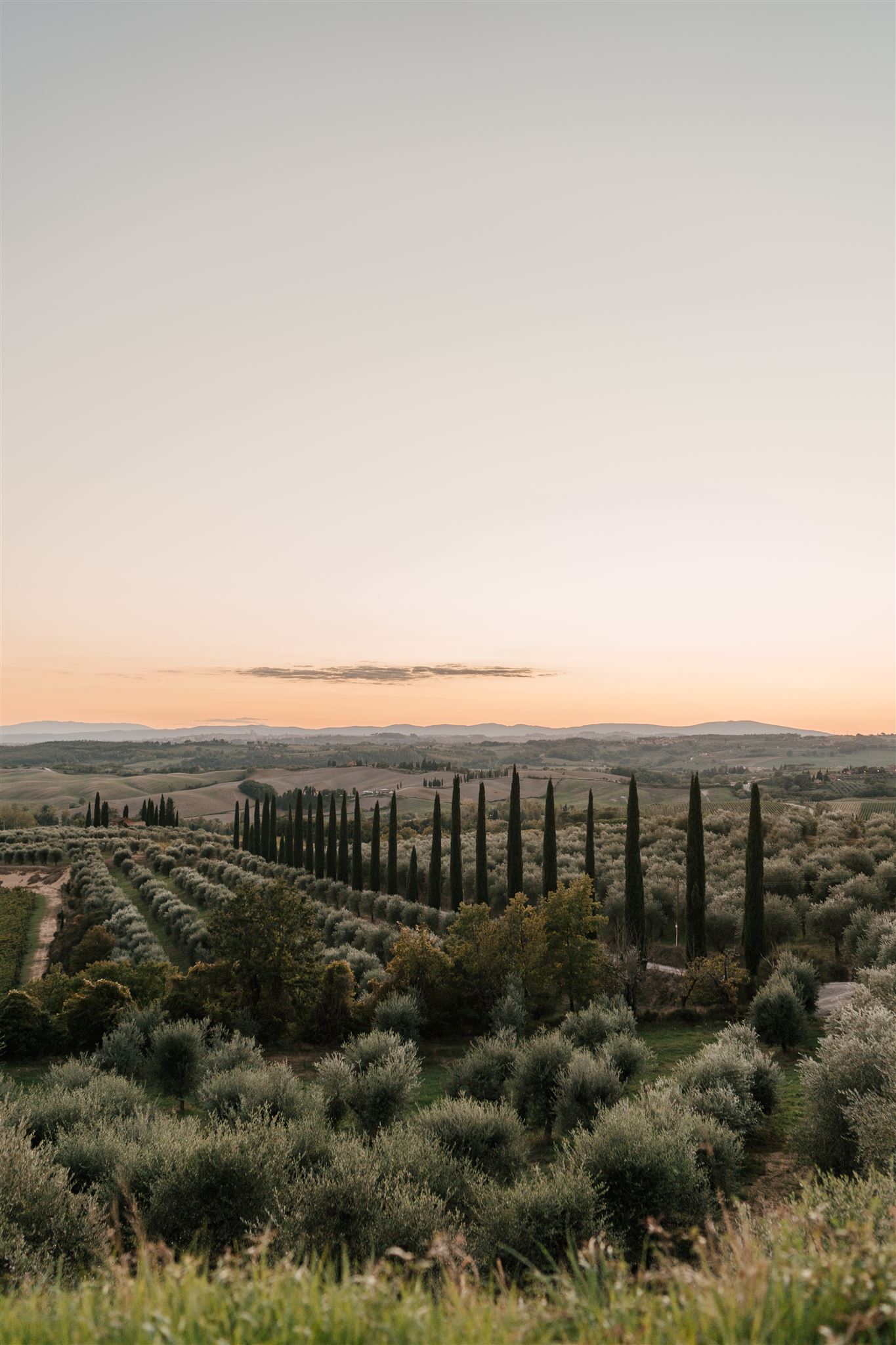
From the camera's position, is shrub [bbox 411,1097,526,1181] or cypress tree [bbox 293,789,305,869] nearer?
shrub [bbox 411,1097,526,1181]

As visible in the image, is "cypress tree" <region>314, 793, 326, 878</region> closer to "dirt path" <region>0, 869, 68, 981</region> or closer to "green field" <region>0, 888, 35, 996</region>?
"dirt path" <region>0, 869, 68, 981</region>

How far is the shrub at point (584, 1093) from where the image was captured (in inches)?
672

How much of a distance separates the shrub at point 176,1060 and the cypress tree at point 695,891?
2370 centimetres

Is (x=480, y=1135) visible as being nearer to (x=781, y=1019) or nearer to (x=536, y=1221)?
(x=536, y=1221)

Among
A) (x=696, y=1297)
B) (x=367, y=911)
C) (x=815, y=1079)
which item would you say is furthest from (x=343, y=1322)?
(x=367, y=911)

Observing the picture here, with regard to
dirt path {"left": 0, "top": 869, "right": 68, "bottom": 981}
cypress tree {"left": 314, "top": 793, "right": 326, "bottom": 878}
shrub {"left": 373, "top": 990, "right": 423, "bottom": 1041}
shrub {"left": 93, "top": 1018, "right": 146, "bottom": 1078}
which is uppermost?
shrub {"left": 93, "top": 1018, "right": 146, "bottom": 1078}

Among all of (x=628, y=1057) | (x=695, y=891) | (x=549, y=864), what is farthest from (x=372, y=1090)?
(x=549, y=864)

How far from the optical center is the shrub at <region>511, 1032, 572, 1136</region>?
18.4 meters

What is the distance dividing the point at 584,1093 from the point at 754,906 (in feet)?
65.0

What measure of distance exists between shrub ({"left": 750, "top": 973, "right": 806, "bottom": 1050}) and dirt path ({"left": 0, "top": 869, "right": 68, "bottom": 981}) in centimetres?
3498

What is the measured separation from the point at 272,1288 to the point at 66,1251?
7.53 meters

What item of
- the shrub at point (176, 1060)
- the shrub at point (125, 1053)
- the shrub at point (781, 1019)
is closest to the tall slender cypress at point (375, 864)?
the shrub at point (125, 1053)

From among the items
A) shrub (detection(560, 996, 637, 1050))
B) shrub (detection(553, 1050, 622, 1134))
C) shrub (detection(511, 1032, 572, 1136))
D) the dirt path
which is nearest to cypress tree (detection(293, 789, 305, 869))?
the dirt path

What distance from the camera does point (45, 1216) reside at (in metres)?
9.67
